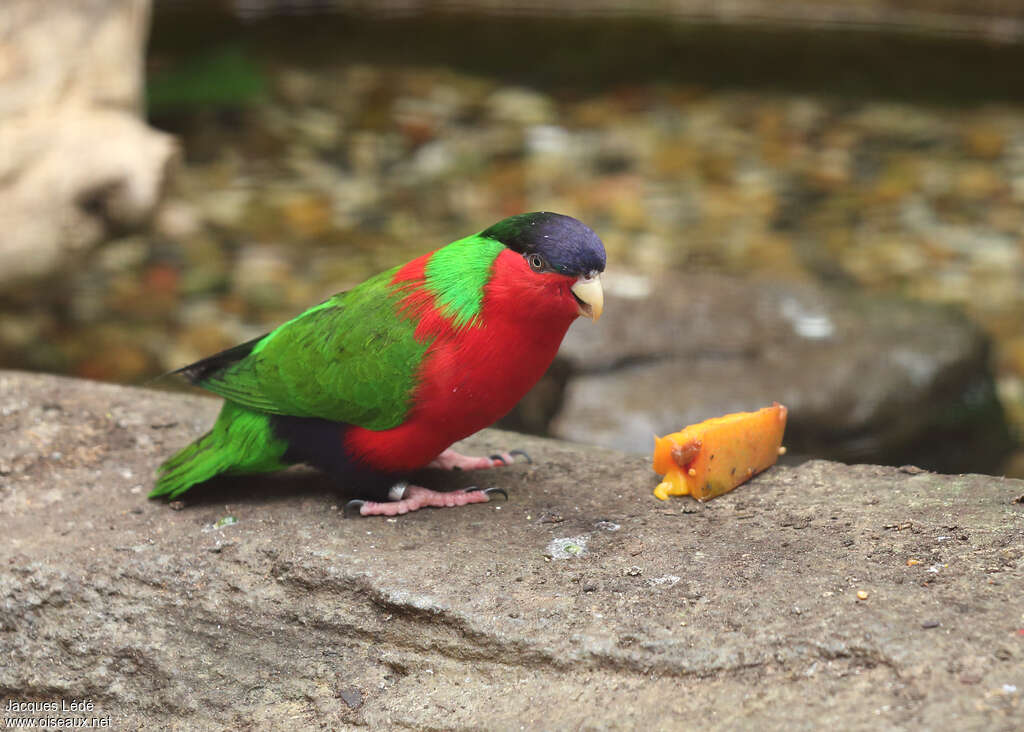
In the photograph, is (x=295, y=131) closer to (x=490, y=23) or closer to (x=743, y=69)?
(x=490, y=23)

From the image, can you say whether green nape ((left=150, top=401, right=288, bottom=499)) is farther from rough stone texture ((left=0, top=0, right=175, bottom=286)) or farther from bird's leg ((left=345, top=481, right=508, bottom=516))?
rough stone texture ((left=0, top=0, right=175, bottom=286))

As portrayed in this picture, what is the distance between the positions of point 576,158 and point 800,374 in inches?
138

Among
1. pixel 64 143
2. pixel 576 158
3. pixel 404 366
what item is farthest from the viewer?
pixel 576 158

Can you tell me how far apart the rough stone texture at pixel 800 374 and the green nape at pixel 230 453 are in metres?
1.86

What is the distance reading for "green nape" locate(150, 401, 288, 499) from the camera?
317cm

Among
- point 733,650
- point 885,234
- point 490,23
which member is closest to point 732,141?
point 885,234

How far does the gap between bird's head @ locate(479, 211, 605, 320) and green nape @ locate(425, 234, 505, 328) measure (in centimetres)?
11

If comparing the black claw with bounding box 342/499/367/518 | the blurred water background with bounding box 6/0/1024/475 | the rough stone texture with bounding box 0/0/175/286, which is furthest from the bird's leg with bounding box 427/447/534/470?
the rough stone texture with bounding box 0/0/175/286

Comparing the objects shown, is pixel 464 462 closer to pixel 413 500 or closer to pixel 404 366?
pixel 413 500

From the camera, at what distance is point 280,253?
23.0 feet

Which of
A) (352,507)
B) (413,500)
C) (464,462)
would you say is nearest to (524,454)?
(464,462)

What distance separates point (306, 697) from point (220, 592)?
0.38 meters

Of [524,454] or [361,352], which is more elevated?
[361,352]

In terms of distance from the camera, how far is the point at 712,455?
311cm
